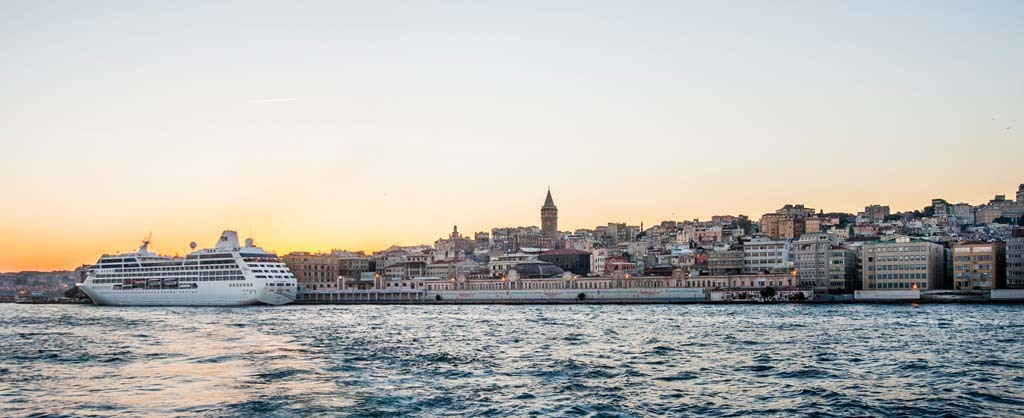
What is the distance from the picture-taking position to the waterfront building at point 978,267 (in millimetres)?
89375

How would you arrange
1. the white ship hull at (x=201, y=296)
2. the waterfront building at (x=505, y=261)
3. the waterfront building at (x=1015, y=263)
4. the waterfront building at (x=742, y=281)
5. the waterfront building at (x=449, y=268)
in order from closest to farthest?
the waterfront building at (x=1015, y=263)
the white ship hull at (x=201, y=296)
the waterfront building at (x=742, y=281)
the waterfront building at (x=505, y=261)
the waterfront building at (x=449, y=268)

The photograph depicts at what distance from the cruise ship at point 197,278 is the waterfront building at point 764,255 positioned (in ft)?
166

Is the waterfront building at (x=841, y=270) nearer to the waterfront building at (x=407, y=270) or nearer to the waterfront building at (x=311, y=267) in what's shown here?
the waterfront building at (x=407, y=270)

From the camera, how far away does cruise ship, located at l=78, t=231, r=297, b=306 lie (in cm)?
9268

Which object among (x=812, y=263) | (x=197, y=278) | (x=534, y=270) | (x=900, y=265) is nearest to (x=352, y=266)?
(x=534, y=270)

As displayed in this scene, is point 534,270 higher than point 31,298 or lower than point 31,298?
higher

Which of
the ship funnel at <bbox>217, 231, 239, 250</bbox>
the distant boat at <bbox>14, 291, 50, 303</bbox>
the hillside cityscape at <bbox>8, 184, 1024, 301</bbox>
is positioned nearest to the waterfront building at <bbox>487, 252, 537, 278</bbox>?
the hillside cityscape at <bbox>8, 184, 1024, 301</bbox>

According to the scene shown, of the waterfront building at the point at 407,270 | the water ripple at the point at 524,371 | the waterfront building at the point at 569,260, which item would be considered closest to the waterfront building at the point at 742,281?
the waterfront building at the point at 569,260

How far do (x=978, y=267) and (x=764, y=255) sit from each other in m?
24.2

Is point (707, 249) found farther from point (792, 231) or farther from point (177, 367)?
point (177, 367)

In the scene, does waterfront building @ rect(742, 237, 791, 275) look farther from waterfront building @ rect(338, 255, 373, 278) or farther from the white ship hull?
waterfront building @ rect(338, 255, 373, 278)

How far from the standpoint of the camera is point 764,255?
4306 inches

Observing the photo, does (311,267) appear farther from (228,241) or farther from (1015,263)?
(1015,263)

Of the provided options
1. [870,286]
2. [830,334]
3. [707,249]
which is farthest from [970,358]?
[707,249]
